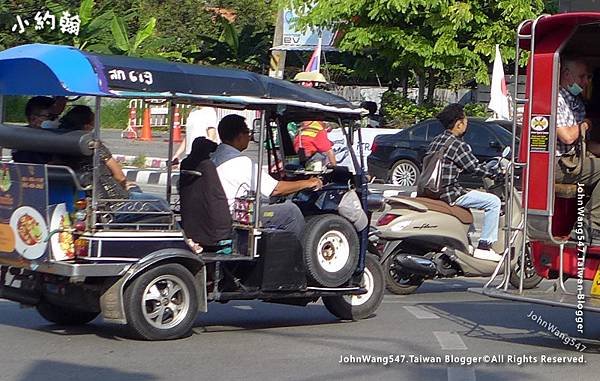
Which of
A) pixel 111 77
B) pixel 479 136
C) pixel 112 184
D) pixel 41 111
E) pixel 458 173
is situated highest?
pixel 111 77

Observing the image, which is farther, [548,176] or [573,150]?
[573,150]

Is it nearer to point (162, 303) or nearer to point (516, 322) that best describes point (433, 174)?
point (516, 322)

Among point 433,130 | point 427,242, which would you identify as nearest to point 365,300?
point 427,242

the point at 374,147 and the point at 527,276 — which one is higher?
the point at 374,147

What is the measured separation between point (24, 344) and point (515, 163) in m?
3.93

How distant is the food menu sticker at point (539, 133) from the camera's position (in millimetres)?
8625

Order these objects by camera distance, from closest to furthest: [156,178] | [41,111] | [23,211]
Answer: [23,211]
[41,111]
[156,178]

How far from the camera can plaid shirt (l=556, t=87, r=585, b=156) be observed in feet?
28.8

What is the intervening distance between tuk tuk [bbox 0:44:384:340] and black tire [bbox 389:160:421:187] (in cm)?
1474

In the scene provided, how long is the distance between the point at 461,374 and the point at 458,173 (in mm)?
3870

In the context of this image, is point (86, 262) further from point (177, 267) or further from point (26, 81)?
point (26, 81)

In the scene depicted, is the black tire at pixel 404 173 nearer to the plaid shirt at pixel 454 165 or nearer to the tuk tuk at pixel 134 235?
the plaid shirt at pixel 454 165

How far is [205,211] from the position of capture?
9219 millimetres

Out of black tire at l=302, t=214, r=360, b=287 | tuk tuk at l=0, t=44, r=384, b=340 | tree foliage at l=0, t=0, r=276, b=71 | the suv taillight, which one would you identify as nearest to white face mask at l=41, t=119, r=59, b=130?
tuk tuk at l=0, t=44, r=384, b=340
